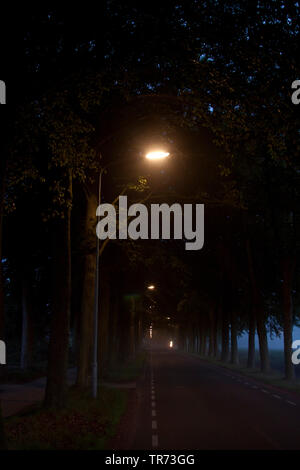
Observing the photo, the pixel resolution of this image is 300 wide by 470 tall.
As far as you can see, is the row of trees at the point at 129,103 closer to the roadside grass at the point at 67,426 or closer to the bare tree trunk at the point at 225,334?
the roadside grass at the point at 67,426

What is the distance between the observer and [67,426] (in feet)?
40.9

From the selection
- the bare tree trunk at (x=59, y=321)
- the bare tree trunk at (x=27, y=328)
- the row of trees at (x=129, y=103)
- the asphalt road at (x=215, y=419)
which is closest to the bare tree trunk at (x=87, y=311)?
the row of trees at (x=129, y=103)

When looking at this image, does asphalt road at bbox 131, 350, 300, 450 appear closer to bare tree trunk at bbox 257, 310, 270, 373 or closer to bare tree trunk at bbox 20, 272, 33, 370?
bare tree trunk at bbox 257, 310, 270, 373

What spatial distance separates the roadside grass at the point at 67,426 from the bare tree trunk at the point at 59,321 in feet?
1.76

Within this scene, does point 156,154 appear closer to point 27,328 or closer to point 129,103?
point 129,103

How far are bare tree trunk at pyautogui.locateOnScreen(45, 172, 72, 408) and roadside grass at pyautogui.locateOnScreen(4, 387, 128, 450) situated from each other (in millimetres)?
535

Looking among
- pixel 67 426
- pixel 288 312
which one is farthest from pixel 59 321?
pixel 288 312

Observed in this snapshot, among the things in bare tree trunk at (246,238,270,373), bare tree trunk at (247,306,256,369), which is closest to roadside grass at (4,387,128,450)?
bare tree trunk at (246,238,270,373)

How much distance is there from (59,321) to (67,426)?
138 inches

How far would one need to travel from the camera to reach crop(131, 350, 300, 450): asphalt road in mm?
11906

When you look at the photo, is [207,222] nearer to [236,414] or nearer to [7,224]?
[7,224]
